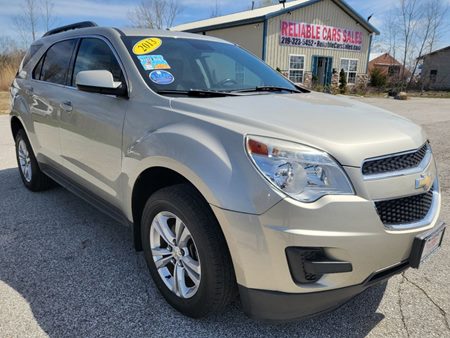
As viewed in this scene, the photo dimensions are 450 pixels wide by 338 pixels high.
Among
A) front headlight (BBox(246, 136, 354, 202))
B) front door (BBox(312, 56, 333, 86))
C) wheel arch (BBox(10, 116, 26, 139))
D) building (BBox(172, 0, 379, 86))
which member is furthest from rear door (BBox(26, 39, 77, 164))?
front door (BBox(312, 56, 333, 86))

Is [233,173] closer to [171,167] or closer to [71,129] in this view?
[171,167]

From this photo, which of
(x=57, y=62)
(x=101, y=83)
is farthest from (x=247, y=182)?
(x=57, y=62)

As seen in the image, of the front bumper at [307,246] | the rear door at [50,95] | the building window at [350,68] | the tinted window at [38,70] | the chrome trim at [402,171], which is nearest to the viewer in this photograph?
the front bumper at [307,246]

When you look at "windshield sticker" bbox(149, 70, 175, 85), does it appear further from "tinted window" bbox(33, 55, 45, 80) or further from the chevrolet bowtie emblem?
"tinted window" bbox(33, 55, 45, 80)

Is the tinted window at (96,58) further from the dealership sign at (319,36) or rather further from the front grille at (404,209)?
the dealership sign at (319,36)

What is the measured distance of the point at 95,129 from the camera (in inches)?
114

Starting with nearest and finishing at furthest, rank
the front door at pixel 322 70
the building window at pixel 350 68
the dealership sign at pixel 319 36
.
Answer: the dealership sign at pixel 319 36, the front door at pixel 322 70, the building window at pixel 350 68

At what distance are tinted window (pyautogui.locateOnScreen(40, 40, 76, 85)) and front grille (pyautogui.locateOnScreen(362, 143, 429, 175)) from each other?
113 inches

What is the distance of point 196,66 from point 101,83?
775 millimetres

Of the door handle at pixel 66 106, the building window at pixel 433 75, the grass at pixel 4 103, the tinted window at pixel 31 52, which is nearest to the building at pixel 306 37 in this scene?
the grass at pixel 4 103

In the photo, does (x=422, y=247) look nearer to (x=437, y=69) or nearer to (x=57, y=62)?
(x=57, y=62)

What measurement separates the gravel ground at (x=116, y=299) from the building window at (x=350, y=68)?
23827mm

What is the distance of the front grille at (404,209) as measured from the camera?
188cm

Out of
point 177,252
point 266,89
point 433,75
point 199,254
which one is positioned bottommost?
point 433,75
